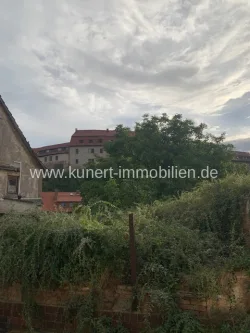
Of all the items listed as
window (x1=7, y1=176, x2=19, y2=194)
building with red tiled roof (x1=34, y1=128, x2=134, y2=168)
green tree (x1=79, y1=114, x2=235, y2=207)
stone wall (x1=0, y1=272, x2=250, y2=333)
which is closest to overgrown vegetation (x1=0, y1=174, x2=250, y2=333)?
stone wall (x1=0, y1=272, x2=250, y2=333)

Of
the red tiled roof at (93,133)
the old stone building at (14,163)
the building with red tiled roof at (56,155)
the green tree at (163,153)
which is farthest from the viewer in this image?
the red tiled roof at (93,133)

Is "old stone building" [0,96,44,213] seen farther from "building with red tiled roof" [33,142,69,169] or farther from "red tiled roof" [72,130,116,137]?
"red tiled roof" [72,130,116,137]

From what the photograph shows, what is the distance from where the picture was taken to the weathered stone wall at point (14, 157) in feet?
46.0

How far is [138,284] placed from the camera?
4332 millimetres

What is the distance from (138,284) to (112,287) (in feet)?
1.47

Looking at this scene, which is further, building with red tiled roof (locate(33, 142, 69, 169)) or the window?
building with red tiled roof (locate(33, 142, 69, 169))

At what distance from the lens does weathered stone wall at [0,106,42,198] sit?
1402 cm

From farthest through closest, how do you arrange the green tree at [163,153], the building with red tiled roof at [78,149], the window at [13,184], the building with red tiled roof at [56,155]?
the building with red tiled roof at [56,155] → the building with red tiled roof at [78,149] → the green tree at [163,153] → the window at [13,184]

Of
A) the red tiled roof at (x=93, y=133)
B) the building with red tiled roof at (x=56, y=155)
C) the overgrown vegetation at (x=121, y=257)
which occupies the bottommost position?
the overgrown vegetation at (x=121, y=257)

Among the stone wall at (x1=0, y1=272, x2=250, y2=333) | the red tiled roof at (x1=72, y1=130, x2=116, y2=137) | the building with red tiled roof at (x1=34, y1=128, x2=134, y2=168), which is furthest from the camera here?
the red tiled roof at (x1=72, y1=130, x2=116, y2=137)

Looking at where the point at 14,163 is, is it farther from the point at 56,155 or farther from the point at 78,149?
the point at 56,155

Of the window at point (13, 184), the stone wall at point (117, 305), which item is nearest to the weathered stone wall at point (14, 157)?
the window at point (13, 184)

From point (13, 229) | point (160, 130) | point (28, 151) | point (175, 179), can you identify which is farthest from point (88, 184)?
point (13, 229)

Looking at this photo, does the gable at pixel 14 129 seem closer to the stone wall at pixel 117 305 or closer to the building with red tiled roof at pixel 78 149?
the stone wall at pixel 117 305
